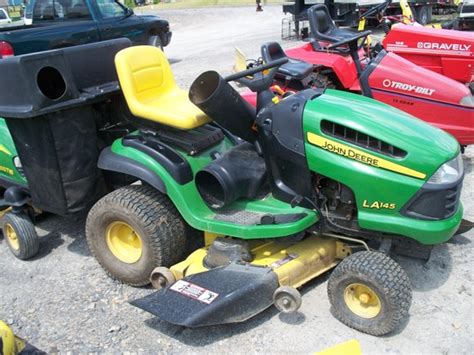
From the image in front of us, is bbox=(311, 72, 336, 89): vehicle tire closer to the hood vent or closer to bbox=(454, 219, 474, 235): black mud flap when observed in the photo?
bbox=(454, 219, 474, 235): black mud flap

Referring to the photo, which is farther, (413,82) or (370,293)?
(413,82)

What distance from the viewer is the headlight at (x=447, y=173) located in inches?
103

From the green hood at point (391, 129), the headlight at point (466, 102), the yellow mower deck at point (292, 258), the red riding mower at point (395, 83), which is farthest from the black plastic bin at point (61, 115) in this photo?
the headlight at point (466, 102)

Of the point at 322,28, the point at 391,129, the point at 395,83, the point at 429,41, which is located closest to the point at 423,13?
the point at 429,41

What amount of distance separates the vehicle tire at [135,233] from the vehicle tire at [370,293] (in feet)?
3.18

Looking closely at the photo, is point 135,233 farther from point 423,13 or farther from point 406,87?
point 423,13

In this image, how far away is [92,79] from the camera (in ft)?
11.3

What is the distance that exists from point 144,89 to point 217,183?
0.83 meters

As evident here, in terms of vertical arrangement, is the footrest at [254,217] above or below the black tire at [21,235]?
above

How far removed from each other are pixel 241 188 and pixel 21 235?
1.62m

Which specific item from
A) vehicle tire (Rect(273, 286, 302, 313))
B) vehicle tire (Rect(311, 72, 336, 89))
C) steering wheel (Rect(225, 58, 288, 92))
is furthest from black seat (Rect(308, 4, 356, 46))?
vehicle tire (Rect(273, 286, 302, 313))

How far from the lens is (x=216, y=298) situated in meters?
2.70

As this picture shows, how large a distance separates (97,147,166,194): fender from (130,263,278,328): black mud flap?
578 mm

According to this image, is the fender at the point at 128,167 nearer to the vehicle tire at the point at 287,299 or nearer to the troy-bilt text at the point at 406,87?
the vehicle tire at the point at 287,299
